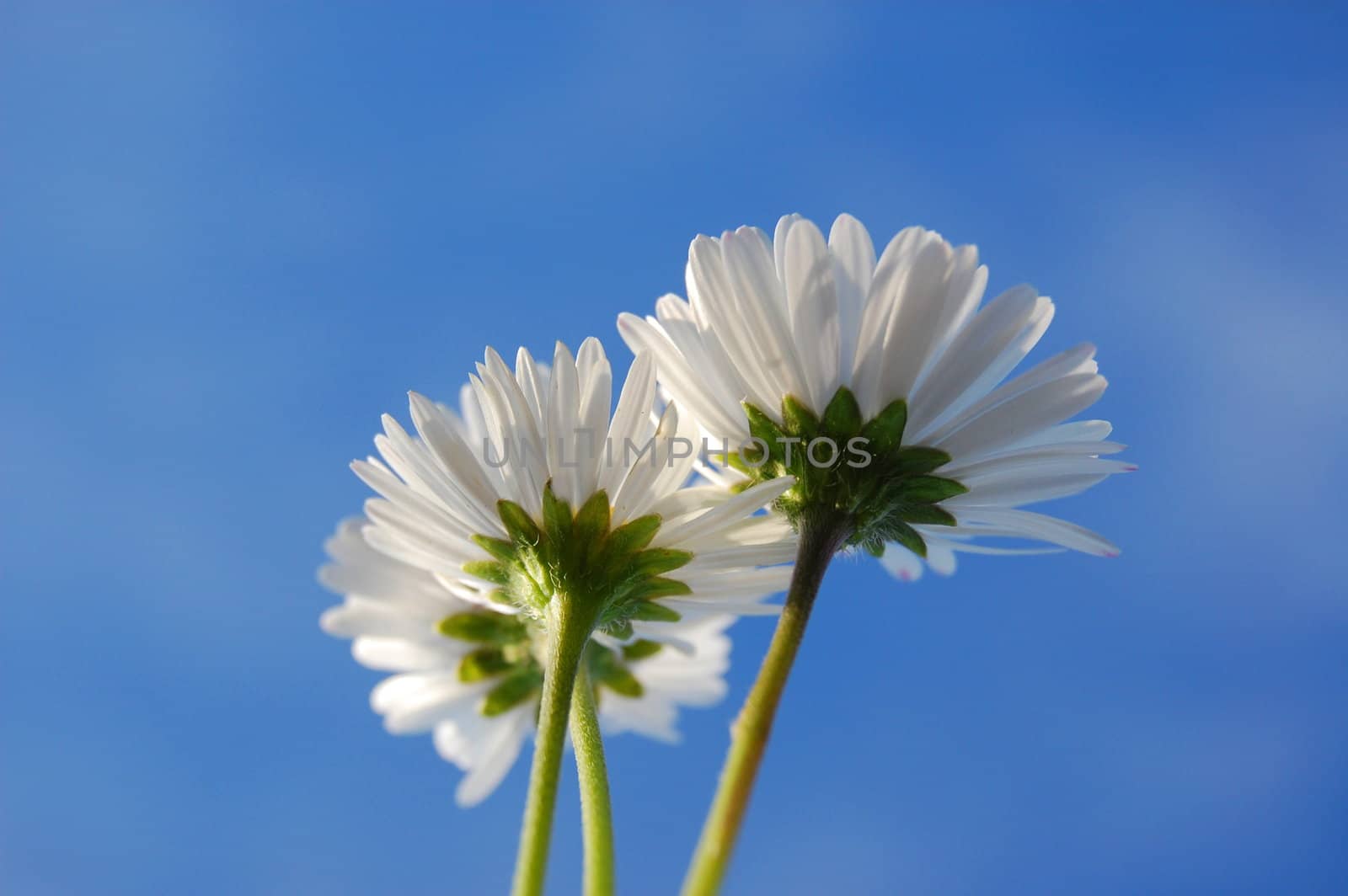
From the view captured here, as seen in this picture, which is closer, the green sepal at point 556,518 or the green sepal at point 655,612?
the green sepal at point 556,518

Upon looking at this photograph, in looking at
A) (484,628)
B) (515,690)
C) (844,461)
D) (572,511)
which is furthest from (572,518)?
(515,690)

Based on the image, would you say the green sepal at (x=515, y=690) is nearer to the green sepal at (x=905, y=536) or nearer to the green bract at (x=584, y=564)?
the green bract at (x=584, y=564)

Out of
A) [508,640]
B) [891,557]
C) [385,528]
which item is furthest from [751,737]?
[508,640]

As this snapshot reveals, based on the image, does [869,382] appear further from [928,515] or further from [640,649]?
[640,649]

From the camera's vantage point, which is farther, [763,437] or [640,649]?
[640,649]

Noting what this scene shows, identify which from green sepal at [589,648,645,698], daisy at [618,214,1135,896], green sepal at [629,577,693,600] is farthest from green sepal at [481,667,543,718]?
daisy at [618,214,1135,896]

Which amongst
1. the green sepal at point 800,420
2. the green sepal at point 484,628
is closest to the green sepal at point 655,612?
the green sepal at point 800,420

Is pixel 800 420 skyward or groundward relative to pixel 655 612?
skyward
